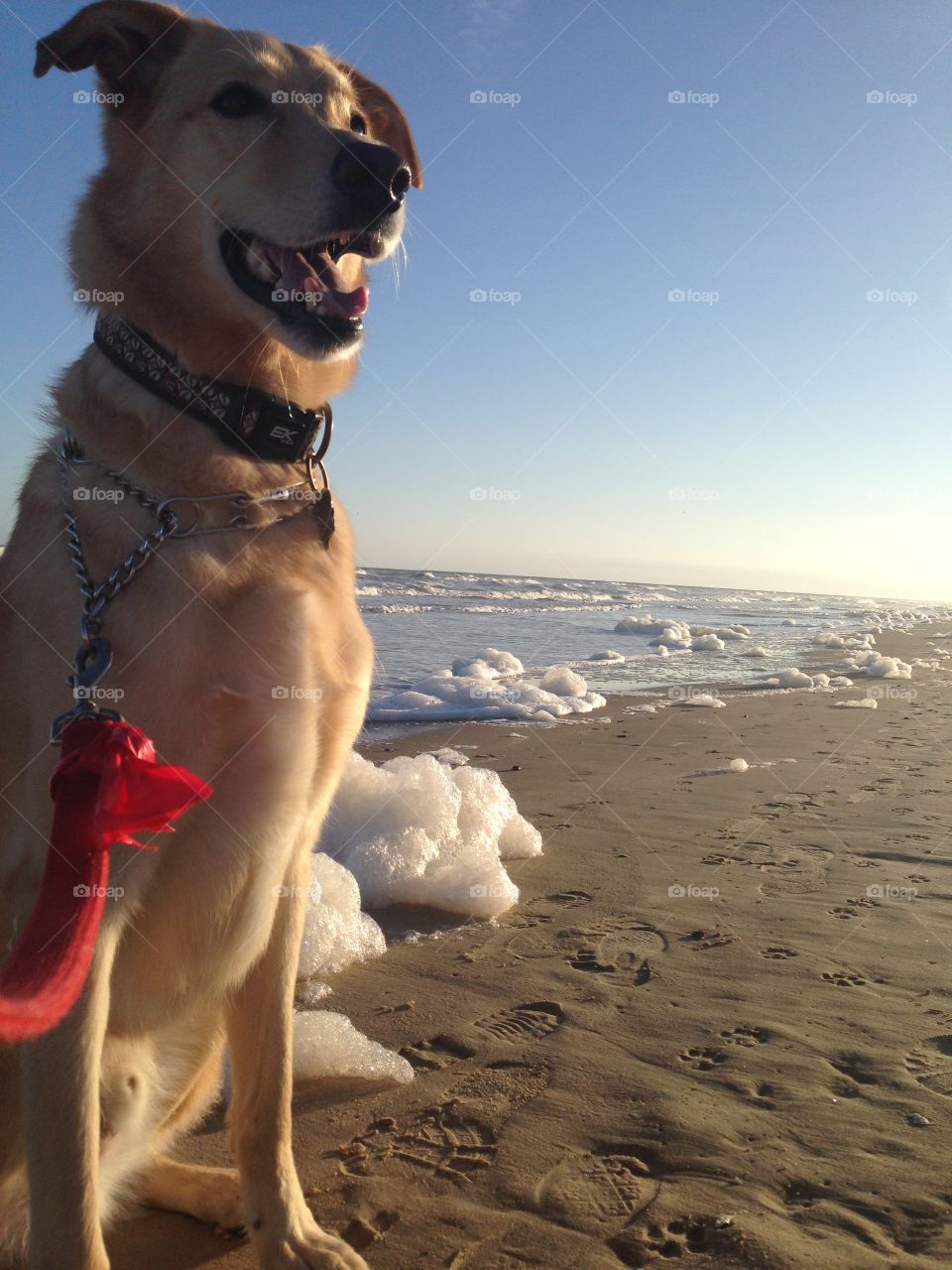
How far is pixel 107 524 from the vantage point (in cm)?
174

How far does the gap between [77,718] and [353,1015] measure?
1.75 m

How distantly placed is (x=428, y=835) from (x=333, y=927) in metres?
0.87

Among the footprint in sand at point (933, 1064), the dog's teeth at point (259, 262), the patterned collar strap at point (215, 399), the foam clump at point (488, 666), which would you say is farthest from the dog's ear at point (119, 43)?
the foam clump at point (488, 666)

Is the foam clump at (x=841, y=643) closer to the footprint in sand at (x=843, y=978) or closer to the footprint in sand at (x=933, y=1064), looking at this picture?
the footprint in sand at (x=843, y=978)

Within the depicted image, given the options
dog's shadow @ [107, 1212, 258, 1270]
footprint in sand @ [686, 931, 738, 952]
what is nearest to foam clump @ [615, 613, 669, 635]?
footprint in sand @ [686, 931, 738, 952]

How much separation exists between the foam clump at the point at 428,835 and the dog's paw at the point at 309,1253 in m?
1.79

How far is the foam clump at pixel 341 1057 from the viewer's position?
2.47 m

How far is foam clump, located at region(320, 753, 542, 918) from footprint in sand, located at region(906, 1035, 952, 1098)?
165cm

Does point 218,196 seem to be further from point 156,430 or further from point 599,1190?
point 599,1190

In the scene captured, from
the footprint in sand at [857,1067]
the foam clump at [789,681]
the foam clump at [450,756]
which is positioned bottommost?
the footprint in sand at [857,1067]

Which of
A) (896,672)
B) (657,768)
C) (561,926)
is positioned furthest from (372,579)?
(561,926)

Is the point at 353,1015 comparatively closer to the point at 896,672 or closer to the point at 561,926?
the point at 561,926

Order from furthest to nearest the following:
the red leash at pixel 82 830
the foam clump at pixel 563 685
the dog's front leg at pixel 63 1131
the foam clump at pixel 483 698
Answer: the foam clump at pixel 563 685
the foam clump at pixel 483 698
the dog's front leg at pixel 63 1131
the red leash at pixel 82 830

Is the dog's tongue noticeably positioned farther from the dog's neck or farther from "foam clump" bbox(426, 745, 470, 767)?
"foam clump" bbox(426, 745, 470, 767)
